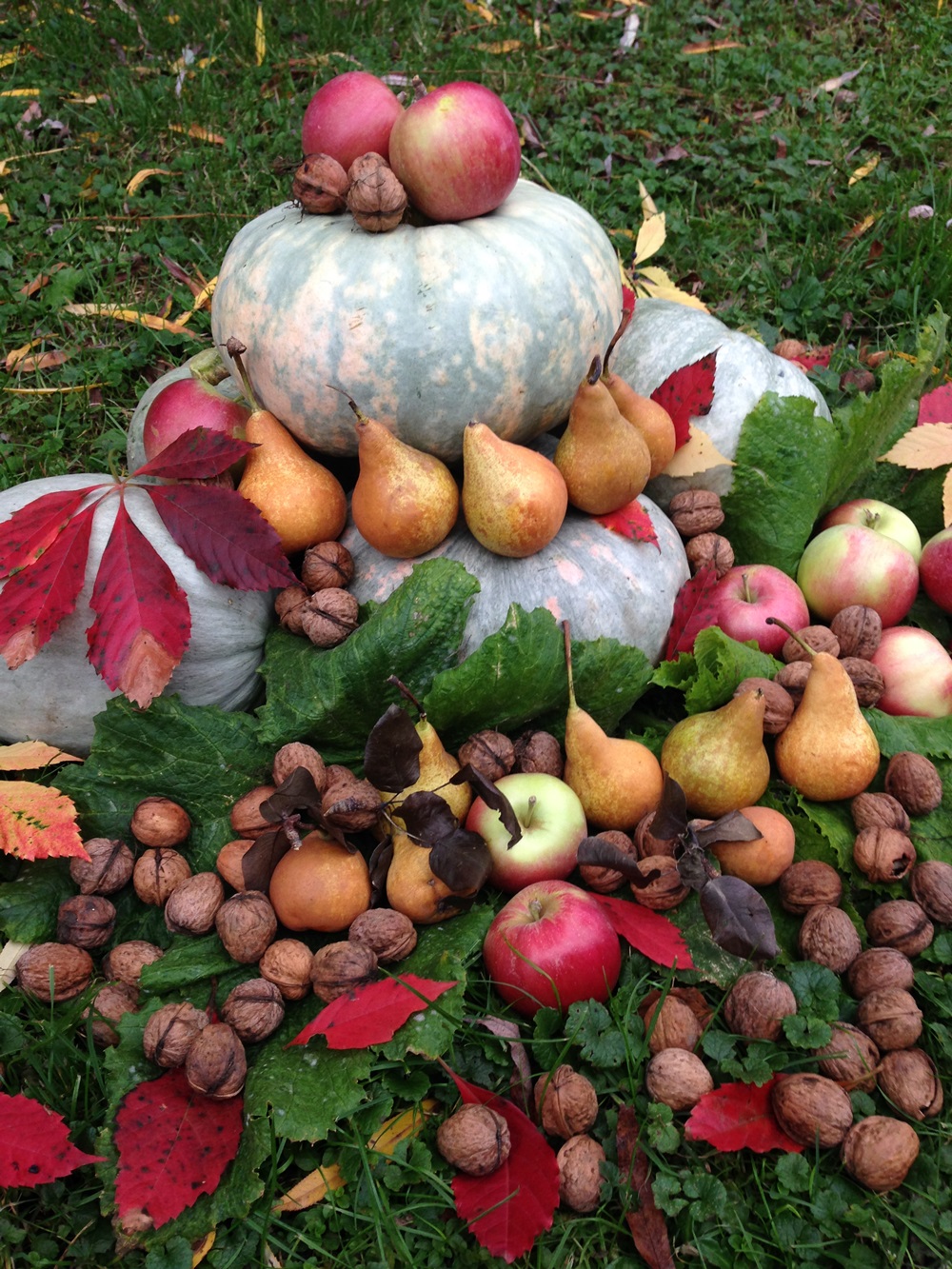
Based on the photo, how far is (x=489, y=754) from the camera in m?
2.37

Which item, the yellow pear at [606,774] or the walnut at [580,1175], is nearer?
the walnut at [580,1175]

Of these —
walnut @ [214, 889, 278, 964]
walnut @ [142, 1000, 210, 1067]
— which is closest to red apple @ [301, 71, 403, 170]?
walnut @ [214, 889, 278, 964]

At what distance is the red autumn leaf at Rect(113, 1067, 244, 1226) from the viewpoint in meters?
1.78

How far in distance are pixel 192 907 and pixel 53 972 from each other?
0.99ft

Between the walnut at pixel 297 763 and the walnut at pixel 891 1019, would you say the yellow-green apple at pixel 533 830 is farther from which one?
the walnut at pixel 891 1019

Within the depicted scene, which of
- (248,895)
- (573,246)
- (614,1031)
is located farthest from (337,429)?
(614,1031)

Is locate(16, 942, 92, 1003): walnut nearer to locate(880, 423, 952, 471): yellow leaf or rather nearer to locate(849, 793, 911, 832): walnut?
locate(849, 793, 911, 832): walnut

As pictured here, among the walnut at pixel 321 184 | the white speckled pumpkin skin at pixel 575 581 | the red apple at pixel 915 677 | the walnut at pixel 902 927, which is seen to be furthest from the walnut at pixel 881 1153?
the walnut at pixel 321 184

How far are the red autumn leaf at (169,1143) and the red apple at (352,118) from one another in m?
2.26

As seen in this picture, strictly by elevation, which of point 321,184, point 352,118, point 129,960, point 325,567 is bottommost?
point 129,960

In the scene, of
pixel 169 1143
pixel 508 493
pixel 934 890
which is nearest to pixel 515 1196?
pixel 169 1143

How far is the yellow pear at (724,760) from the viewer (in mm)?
2275

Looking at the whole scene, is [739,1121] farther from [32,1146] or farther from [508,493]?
[508,493]

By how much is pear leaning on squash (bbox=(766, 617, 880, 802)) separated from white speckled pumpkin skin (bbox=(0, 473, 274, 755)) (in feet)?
4.42
